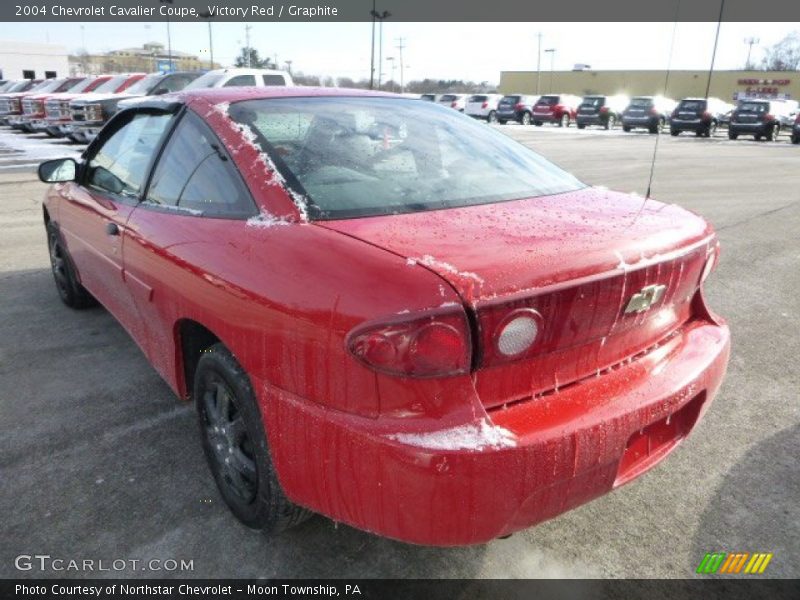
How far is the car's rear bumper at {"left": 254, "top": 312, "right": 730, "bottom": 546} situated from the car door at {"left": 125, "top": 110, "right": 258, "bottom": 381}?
47cm

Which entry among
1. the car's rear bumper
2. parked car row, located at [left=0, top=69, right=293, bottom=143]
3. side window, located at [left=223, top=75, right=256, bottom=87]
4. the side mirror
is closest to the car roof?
the side mirror

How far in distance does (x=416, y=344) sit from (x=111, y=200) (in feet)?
7.34

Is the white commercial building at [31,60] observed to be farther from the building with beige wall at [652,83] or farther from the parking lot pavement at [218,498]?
the parking lot pavement at [218,498]

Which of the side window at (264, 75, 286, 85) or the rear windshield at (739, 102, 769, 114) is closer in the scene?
the side window at (264, 75, 286, 85)

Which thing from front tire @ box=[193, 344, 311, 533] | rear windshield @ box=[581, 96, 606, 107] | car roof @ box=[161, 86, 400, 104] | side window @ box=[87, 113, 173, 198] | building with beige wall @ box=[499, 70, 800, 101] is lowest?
front tire @ box=[193, 344, 311, 533]

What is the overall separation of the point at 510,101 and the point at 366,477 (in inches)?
1405

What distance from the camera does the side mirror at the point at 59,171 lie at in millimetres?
3557

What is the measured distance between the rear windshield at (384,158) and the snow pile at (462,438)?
2.54ft

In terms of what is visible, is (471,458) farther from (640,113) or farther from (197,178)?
(640,113)

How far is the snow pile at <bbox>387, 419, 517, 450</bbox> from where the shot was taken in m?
1.53

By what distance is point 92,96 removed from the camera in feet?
51.1

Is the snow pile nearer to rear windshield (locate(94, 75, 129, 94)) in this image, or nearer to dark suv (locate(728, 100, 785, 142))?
rear windshield (locate(94, 75, 129, 94))

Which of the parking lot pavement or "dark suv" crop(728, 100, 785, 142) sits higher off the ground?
"dark suv" crop(728, 100, 785, 142)

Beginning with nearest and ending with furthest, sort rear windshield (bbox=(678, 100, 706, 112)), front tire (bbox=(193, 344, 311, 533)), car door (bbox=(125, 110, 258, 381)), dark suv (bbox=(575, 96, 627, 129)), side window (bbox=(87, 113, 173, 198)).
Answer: front tire (bbox=(193, 344, 311, 533)) < car door (bbox=(125, 110, 258, 381)) < side window (bbox=(87, 113, 173, 198)) < rear windshield (bbox=(678, 100, 706, 112)) < dark suv (bbox=(575, 96, 627, 129))
